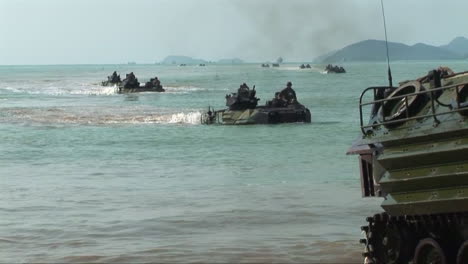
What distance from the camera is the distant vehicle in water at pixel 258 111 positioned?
136 ft

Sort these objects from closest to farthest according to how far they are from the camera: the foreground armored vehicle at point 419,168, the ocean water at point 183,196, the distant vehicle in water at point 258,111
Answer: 1. the foreground armored vehicle at point 419,168
2. the ocean water at point 183,196
3. the distant vehicle in water at point 258,111

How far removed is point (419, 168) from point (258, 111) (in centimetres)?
3191

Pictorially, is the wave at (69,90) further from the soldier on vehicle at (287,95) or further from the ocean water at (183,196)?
the ocean water at (183,196)

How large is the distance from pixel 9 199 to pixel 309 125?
74.7 ft

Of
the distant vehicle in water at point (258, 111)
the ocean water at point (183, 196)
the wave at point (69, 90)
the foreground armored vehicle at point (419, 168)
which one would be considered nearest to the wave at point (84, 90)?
the wave at point (69, 90)

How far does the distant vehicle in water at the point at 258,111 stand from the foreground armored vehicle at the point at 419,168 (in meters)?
30.0

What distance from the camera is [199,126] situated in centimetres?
4319

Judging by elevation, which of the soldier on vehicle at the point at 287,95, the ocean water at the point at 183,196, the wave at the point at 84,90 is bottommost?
the ocean water at the point at 183,196

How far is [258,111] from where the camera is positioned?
1650 inches

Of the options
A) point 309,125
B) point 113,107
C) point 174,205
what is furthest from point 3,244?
point 113,107

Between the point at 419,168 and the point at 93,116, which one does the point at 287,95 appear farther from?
the point at 419,168

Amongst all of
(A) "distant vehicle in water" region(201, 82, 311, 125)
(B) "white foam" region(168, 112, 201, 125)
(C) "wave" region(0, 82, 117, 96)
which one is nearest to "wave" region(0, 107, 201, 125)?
(B) "white foam" region(168, 112, 201, 125)

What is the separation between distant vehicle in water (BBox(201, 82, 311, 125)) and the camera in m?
41.4

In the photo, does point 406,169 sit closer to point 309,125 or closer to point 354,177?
point 354,177
